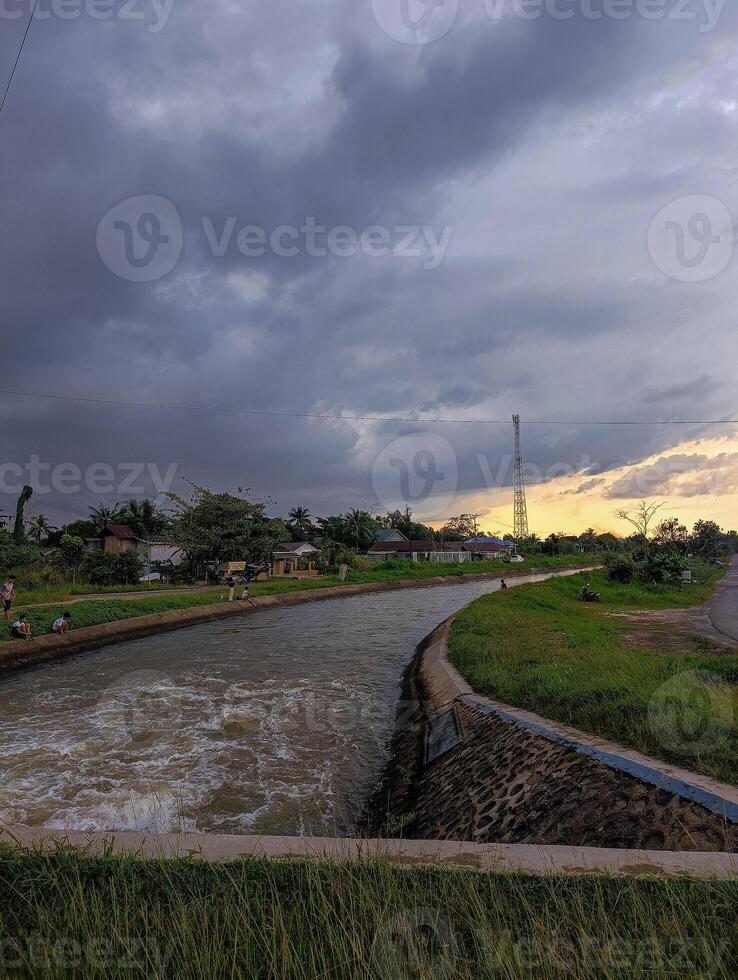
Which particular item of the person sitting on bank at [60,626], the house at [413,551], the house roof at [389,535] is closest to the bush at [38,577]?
the person sitting on bank at [60,626]

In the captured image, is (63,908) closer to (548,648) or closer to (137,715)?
(137,715)

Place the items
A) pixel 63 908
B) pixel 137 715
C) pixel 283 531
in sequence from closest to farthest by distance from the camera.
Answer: pixel 63 908
pixel 137 715
pixel 283 531

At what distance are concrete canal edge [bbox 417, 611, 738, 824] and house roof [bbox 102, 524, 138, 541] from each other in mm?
42641

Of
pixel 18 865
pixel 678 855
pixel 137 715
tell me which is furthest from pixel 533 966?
pixel 137 715

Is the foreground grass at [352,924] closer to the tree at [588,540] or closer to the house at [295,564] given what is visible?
the house at [295,564]

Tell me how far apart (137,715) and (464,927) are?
323 inches

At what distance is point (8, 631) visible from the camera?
1323 centimetres

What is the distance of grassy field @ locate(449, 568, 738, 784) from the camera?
436 centimetres

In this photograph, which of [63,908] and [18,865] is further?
[18,865]

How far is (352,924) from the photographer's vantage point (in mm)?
2096

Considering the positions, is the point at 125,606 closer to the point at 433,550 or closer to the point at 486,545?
the point at 433,550

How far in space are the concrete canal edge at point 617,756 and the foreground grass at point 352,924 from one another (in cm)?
116

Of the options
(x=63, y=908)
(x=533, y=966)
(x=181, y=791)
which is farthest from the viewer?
(x=181, y=791)

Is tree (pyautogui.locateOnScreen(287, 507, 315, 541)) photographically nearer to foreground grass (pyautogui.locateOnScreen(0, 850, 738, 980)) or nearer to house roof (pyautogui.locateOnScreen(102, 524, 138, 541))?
house roof (pyautogui.locateOnScreen(102, 524, 138, 541))
